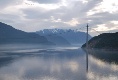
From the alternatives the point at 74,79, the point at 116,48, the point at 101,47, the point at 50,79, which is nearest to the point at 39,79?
the point at 50,79

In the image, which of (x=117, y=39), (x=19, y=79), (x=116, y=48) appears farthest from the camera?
(x=117, y=39)

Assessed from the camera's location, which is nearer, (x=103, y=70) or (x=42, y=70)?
(x=42, y=70)

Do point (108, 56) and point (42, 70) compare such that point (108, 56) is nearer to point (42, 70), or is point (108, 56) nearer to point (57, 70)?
point (57, 70)

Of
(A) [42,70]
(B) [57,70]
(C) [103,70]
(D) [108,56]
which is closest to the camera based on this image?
(A) [42,70]

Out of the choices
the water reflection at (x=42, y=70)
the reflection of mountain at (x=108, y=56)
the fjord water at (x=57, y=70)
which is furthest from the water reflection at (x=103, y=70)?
the reflection of mountain at (x=108, y=56)

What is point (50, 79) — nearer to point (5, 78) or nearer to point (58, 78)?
point (58, 78)

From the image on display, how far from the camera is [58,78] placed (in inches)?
1810

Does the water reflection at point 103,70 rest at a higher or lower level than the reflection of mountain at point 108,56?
lower

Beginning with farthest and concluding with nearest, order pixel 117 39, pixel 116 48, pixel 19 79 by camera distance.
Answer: pixel 117 39 → pixel 116 48 → pixel 19 79

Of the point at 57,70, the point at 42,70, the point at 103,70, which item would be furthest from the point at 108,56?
the point at 42,70

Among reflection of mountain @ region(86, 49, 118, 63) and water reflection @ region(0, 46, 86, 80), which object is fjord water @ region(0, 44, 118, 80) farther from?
reflection of mountain @ region(86, 49, 118, 63)

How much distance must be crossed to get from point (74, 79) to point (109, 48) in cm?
13502

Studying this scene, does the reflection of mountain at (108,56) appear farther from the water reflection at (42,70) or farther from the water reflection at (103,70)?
the water reflection at (42,70)

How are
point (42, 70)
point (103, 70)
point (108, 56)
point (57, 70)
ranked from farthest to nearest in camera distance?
1. point (108, 56)
2. point (103, 70)
3. point (57, 70)
4. point (42, 70)
